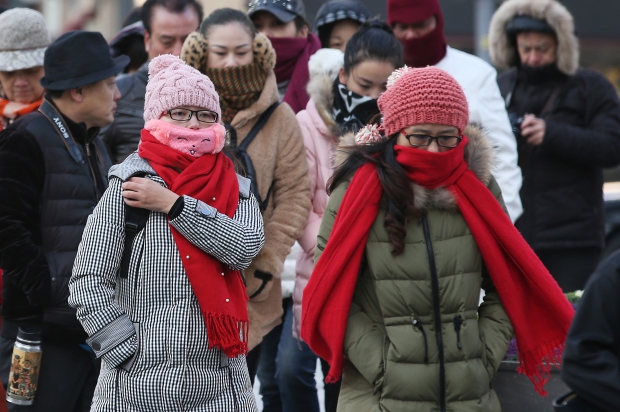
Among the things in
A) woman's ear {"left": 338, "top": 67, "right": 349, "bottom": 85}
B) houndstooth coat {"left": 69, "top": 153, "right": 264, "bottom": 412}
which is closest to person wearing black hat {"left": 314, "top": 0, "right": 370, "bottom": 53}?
woman's ear {"left": 338, "top": 67, "right": 349, "bottom": 85}

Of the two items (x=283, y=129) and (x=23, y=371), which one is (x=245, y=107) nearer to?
(x=283, y=129)

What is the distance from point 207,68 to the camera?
15.6 feet

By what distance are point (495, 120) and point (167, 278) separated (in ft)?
7.59

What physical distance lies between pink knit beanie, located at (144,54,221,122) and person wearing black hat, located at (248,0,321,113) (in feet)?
6.02

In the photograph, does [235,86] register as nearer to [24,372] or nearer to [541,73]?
[24,372]

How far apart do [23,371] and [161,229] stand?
1.06m

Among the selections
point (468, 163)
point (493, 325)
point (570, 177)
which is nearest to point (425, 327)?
point (493, 325)

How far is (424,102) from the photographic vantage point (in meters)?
3.60

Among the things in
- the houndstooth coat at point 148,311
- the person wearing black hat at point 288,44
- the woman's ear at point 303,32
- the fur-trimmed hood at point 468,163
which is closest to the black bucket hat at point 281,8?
the person wearing black hat at point 288,44

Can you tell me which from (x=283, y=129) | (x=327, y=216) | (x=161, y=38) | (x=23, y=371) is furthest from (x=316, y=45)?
(x=23, y=371)

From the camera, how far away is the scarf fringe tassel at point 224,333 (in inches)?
138

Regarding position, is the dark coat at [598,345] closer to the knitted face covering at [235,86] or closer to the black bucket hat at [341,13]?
the knitted face covering at [235,86]

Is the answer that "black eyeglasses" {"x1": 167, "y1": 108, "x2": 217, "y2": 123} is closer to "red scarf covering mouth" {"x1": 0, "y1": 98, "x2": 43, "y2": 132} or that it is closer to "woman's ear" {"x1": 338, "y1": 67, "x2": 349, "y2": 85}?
"woman's ear" {"x1": 338, "y1": 67, "x2": 349, "y2": 85}

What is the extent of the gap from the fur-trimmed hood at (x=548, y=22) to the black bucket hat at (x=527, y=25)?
2 cm
